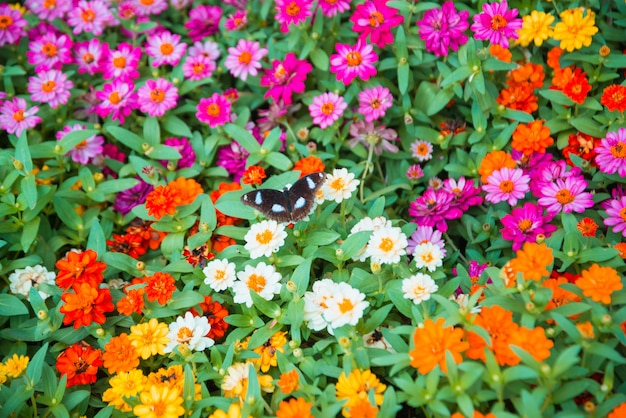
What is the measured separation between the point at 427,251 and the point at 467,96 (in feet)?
3.00

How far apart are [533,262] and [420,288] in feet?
1.29

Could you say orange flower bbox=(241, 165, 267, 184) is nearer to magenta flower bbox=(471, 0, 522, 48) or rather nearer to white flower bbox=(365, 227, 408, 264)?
white flower bbox=(365, 227, 408, 264)

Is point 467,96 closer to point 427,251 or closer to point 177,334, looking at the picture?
point 427,251

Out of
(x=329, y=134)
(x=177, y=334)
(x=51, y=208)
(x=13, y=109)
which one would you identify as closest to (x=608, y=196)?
(x=329, y=134)

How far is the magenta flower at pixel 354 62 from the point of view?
300 centimetres

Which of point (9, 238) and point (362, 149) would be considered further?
point (362, 149)

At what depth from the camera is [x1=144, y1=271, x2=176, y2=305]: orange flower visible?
2.47m

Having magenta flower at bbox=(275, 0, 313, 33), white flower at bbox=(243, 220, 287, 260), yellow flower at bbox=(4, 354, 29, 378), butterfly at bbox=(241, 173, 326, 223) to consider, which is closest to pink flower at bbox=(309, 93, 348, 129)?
magenta flower at bbox=(275, 0, 313, 33)

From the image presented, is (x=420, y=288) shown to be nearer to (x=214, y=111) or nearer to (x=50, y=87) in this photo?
(x=214, y=111)

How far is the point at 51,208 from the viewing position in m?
3.11

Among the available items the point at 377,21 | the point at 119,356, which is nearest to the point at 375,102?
the point at 377,21

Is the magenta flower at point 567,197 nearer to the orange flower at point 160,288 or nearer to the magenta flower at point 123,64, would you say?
the orange flower at point 160,288

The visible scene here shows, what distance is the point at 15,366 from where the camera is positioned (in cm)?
239

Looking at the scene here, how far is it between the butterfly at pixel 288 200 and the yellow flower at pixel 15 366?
102 cm
